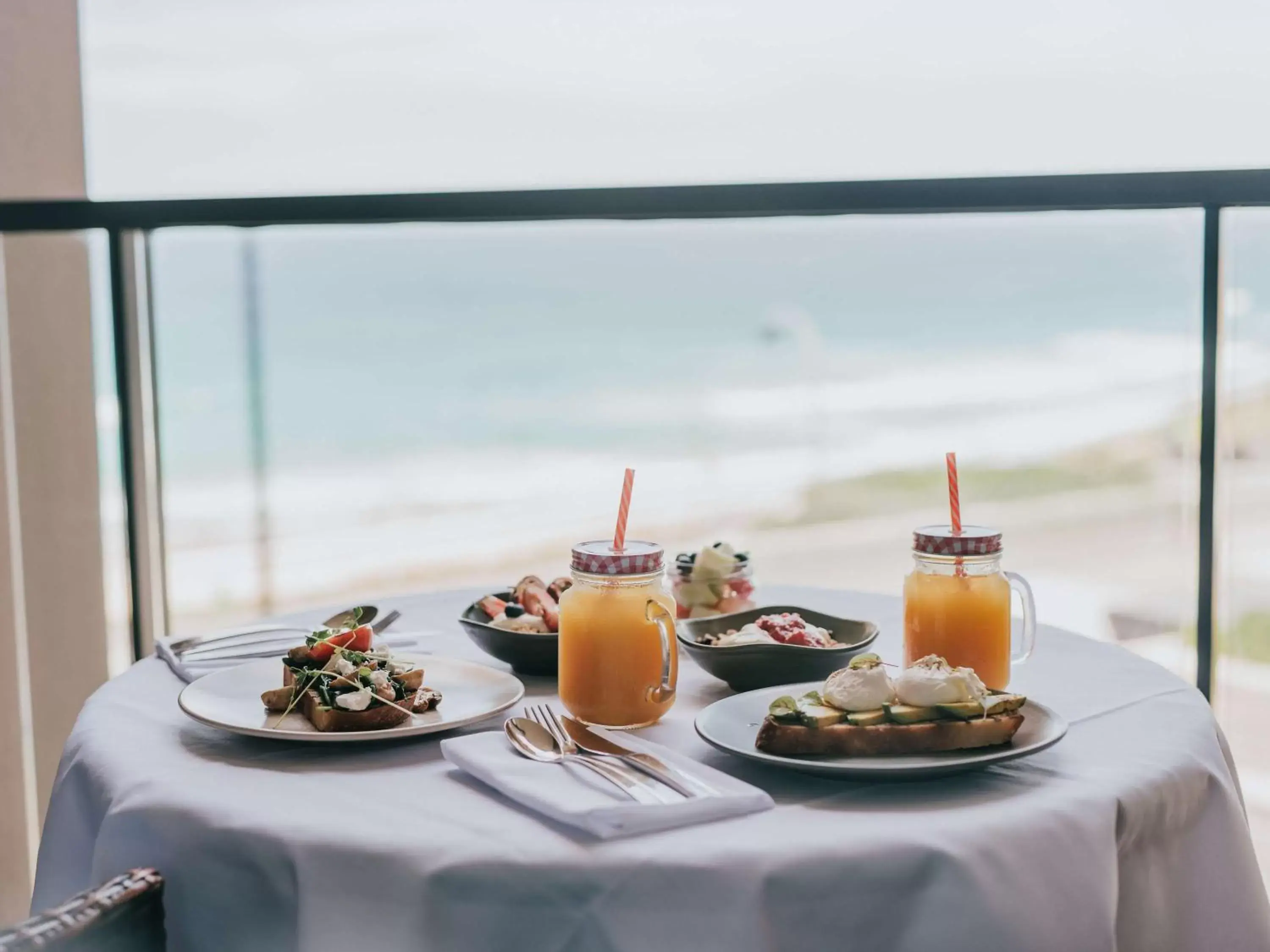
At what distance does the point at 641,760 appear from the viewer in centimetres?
84

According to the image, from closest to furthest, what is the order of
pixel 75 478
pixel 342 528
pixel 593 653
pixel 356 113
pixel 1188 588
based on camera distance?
pixel 593 653 → pixel 1188 588 → pixel 75 478 → pixel 342 528 → pixel 356 113

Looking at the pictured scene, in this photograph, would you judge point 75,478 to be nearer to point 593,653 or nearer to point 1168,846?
point 593,653

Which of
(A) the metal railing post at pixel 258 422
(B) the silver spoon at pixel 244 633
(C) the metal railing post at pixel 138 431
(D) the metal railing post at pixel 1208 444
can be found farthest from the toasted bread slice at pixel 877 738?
(A) the metal railing post at pixel 258 422

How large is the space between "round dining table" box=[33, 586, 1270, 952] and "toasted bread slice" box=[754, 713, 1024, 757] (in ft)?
0.08

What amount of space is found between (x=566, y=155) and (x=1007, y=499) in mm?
7957

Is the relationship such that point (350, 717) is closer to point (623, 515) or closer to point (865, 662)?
point (623, 515)

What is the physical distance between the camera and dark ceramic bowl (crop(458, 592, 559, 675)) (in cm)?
114

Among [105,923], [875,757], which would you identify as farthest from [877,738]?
[105,923]

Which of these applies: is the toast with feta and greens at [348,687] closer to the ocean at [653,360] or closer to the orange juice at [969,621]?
the orange juice at [969,621]

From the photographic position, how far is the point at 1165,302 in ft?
52.7

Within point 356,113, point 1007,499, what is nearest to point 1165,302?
point 1007,499

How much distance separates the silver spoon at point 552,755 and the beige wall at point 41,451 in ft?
5.50

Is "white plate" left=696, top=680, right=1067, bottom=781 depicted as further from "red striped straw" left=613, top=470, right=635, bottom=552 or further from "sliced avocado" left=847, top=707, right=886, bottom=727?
"red striped straw" left=613, top=470, right=635, bottom=552

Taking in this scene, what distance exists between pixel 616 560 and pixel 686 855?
31cm
